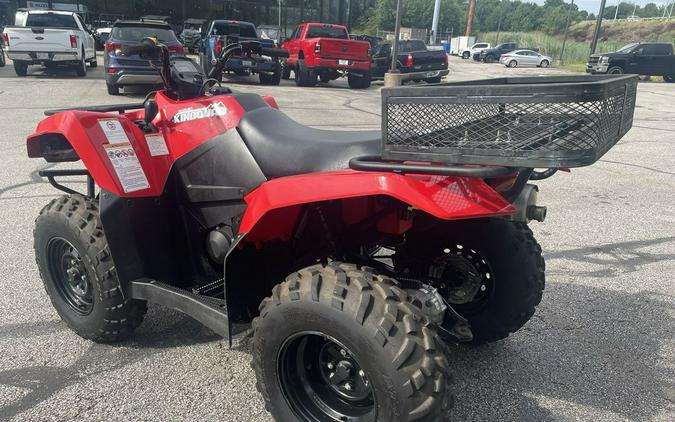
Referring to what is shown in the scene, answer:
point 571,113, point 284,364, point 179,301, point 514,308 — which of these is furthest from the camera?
point 514,308

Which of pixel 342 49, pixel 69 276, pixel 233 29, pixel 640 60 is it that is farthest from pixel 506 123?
pixel 640 60

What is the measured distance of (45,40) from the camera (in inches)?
610

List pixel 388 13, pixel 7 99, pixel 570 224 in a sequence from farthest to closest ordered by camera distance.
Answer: pixel 388 13, pixel 7 99, pixel 570 224

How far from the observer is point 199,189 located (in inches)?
109

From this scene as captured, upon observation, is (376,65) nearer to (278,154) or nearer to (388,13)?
(278,154)

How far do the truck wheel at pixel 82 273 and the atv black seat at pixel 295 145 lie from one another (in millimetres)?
1031

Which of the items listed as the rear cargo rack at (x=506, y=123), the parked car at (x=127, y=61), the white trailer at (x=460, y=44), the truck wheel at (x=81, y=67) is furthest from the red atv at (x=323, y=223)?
the white trailer at (x=460, y=44)

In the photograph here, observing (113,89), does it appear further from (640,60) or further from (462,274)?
(640,60)

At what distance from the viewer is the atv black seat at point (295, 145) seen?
2262 millimetres

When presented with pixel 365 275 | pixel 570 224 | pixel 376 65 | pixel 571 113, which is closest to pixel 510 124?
pixel 571 113

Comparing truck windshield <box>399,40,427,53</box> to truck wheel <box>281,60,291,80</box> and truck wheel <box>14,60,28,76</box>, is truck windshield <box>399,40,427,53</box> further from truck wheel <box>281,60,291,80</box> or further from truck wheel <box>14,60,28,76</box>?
truck wheel <box>14,60,28,76</box>

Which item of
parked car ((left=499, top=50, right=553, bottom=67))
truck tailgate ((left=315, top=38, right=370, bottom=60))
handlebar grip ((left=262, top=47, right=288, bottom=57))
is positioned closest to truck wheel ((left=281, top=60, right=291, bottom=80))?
truck tailgate ((left=315, top=38, right=370, bottom=60))

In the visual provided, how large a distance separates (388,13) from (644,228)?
79.6 m

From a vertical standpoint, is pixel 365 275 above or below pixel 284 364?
above
